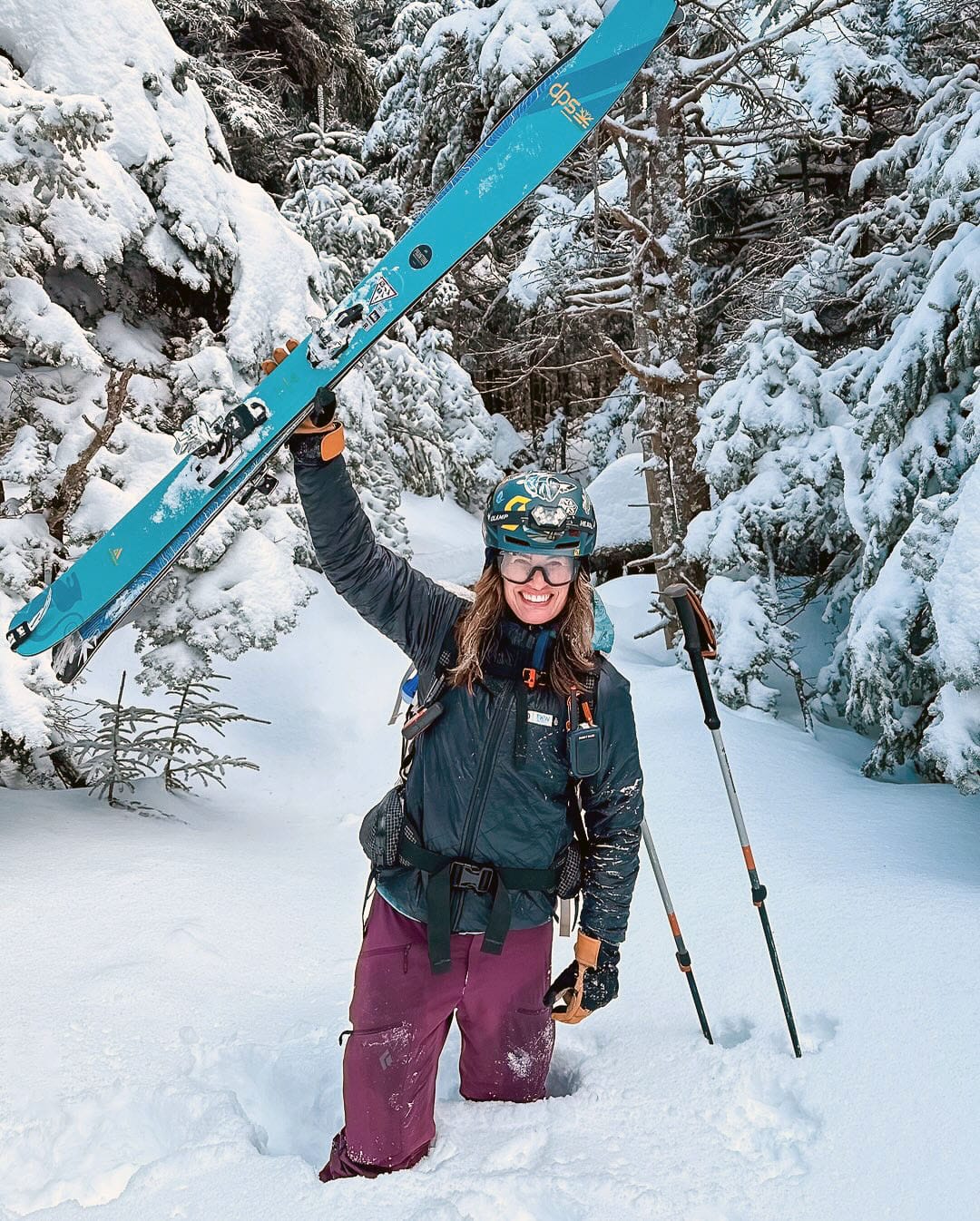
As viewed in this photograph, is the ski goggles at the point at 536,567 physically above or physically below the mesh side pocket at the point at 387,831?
above

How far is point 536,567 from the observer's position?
2648 millimetres

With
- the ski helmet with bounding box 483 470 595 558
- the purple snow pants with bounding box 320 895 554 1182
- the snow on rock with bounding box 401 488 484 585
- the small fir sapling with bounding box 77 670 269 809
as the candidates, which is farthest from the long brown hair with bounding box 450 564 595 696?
the snow on rock with bounding box 401 488 484 585

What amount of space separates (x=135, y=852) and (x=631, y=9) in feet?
15.5

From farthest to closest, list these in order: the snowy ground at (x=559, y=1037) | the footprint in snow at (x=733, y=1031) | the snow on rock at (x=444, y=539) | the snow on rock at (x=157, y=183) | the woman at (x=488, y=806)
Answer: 1. the snow on rock at (x=444, y=539)
2. the snow on rock at (x=157, y=183)
3. the footprint in snow at (x=733, y=1031)
4. the woman at (x=488, y=806)
5. the snowy ground at (x=559, y=1037)

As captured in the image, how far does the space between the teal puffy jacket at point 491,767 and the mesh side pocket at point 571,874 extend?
0.04 metres

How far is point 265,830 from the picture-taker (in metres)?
5.79

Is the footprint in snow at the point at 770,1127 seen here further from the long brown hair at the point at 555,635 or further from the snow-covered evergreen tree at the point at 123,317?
the snow-covered evergreen tree at the point at 123,317

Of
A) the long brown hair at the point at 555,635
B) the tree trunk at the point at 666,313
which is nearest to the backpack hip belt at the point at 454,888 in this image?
the long brown hair at the point at 555,635

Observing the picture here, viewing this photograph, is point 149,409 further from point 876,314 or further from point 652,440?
point 876,314

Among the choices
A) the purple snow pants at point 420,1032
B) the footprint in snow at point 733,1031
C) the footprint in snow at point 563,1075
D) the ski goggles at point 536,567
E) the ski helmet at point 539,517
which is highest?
the ski helmet at point 539,517

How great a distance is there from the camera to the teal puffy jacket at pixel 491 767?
259 cm

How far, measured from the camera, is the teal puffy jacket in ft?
8.51

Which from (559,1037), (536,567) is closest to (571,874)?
(559,1037)

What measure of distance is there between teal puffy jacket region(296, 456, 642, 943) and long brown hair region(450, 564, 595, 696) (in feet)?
0.15
